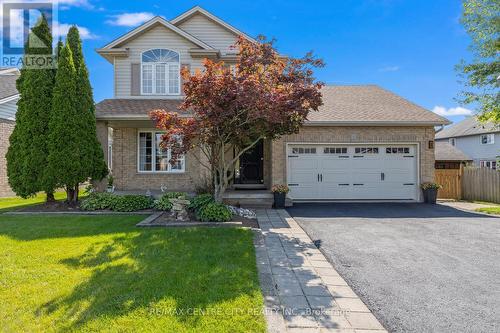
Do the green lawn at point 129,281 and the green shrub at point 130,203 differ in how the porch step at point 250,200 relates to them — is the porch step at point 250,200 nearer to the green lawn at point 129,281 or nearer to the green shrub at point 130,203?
the green shrub at point 130,203

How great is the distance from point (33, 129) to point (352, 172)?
40.8ft

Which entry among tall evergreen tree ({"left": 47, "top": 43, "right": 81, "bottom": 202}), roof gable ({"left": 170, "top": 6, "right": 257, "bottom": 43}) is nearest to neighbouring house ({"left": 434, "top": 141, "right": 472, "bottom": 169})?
roof gable ({"left": 170, "top": 6, "right": 257, "bottom": 43})

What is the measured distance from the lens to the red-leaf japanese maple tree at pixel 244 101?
274 inches

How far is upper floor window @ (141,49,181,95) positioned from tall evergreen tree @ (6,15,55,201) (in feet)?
11.8

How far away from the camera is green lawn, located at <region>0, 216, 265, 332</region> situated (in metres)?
3.08

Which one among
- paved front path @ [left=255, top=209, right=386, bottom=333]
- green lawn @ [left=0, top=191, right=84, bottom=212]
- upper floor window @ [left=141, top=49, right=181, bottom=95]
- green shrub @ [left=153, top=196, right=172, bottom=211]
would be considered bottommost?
paved front path @ [left=255, top=209, right=386, bottom=333]

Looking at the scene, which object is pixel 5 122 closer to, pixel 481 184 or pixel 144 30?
pixel 144 30

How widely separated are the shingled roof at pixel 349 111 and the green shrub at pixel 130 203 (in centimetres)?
Answer: 331

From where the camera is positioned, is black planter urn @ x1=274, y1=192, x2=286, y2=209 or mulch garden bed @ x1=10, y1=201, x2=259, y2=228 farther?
black planter urn @ x1=274, y1=192, x2=286, y2=209

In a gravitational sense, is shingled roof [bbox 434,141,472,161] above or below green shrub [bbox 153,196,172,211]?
above

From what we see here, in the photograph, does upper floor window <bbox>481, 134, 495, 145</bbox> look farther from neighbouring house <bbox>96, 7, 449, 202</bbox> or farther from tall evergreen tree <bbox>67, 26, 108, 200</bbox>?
tall evergreen tree <bbox>67, 26, 108, 200</bbox>

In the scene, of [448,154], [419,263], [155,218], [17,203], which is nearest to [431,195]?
[419,263]

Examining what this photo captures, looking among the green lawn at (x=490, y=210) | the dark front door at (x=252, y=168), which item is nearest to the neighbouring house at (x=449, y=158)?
the green lawn at (x=490, y=210)

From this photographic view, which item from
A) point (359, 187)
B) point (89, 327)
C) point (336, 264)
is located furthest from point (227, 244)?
point (359, 187)
